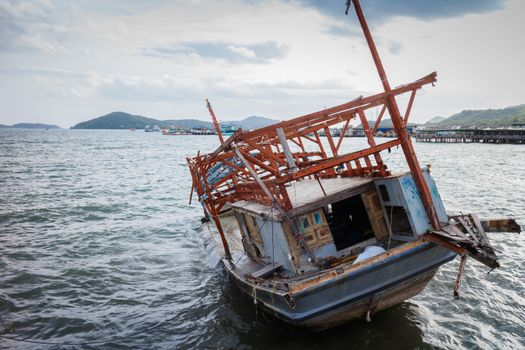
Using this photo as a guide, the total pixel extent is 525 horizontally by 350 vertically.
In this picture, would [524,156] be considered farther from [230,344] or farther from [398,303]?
[230,344]

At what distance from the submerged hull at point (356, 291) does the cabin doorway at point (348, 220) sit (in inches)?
106

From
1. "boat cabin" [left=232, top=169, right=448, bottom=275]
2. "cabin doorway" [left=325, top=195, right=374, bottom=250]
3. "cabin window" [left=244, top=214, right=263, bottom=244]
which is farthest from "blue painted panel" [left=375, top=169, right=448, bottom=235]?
"cabin window" [left=244, top=214, right=263, bottom=244]

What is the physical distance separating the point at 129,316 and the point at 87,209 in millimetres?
21339

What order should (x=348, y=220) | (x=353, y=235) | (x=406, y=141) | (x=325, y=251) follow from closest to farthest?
(x=406, y=141)
(x=325, y=251)
(x=353, y=235)
(x=348, y=220)

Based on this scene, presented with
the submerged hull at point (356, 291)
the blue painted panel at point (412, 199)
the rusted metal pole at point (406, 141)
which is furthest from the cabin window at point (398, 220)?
the submerged hull at point (356, 291)

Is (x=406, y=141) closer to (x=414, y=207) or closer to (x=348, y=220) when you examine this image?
(x=414, y=207)

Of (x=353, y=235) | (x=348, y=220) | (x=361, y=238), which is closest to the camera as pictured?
(x=361, y=238)

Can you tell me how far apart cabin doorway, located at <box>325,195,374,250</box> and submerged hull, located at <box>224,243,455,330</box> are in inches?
106

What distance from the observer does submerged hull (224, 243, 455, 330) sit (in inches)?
367

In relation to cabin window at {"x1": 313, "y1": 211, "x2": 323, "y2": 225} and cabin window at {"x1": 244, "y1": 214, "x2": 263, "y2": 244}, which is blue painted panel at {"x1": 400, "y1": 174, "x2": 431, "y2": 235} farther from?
cabin window at {"x1": 244, "y1": 214, "x2": 263, "y2": 244}

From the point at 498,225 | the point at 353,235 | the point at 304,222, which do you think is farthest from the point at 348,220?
the point at 498,225

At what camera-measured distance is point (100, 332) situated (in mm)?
12391

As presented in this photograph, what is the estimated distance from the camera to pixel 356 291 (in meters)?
9.82

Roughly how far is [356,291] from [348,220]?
4.12 meters
